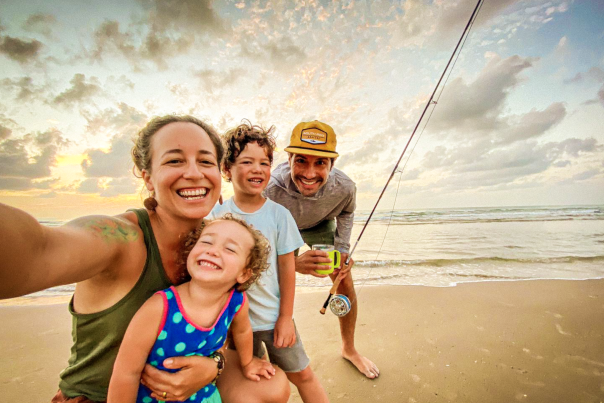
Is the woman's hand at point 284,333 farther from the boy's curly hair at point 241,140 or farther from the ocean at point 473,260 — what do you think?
the ocean at point 473,260

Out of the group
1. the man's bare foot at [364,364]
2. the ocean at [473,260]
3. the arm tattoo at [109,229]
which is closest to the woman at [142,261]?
the arm tattoo at [109,229]

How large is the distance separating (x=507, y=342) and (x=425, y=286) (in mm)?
2083

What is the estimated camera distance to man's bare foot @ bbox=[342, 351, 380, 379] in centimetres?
306

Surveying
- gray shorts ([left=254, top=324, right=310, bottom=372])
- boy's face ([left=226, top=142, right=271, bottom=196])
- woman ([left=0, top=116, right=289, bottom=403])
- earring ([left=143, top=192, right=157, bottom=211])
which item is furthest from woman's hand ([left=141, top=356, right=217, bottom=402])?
boy's face ([left=226, top=142, right=271, bottom=196])

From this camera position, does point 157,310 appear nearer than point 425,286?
Yes

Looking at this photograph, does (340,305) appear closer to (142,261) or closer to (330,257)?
(330,257)

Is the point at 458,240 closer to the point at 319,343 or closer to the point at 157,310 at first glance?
the point at 319,343

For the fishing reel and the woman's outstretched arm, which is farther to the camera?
the fishing reel

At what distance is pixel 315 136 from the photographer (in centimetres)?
307

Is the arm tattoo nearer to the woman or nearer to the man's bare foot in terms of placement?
the woman

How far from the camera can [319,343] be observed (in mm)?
3840

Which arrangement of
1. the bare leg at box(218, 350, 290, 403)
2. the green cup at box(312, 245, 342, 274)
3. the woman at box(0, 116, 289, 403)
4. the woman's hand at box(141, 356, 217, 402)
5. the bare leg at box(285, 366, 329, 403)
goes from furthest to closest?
the green cup at box(312, 245, 342, 274) < the bare leg at box(285, 366, 329, 403) < the bare leg at box(218, 350, 290, 403) < the woman's hand at box(141, 356, 217, 402) < the woman at box(0, 116, 289, 403)

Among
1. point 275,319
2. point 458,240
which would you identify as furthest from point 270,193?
point 458,240

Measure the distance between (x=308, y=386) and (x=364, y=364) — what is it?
48.1 inches
